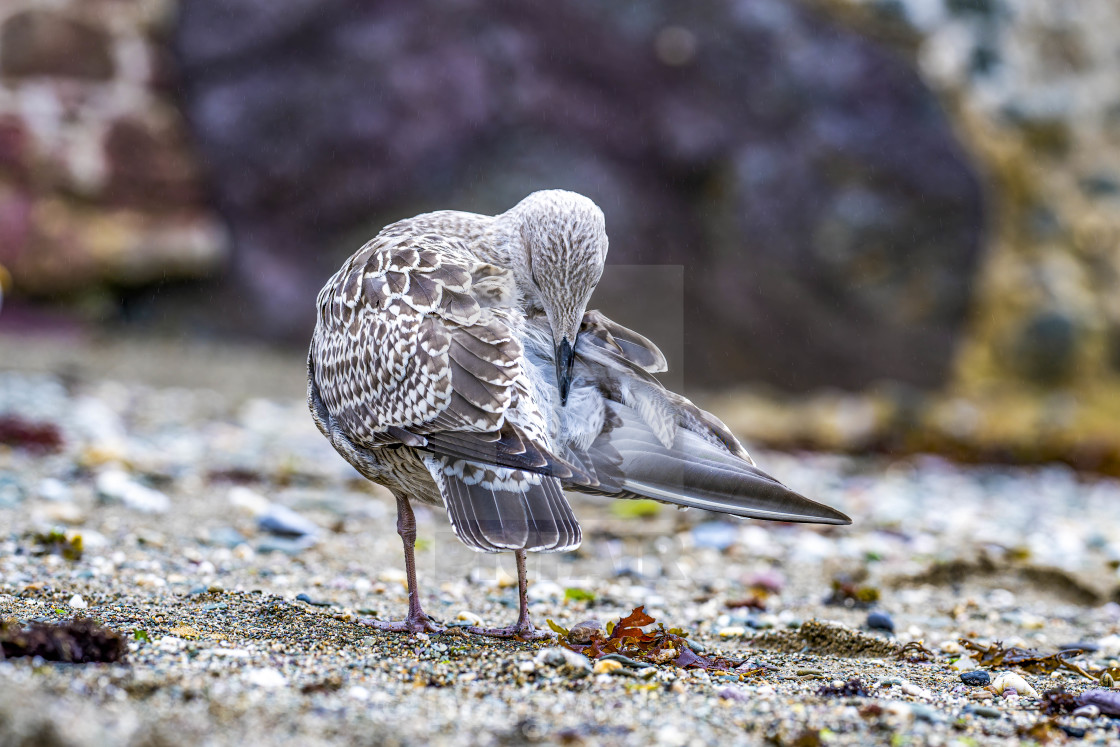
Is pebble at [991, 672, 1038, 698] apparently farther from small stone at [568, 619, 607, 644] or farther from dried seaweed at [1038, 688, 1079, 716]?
small stone at [568, 619, 607, 644]

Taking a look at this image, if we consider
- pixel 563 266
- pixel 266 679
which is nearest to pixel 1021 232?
pixel 563 266

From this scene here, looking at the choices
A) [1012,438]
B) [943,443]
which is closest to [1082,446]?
[1012,438]

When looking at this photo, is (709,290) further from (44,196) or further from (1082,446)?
(44,196)

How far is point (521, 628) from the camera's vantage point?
4457 millimetres

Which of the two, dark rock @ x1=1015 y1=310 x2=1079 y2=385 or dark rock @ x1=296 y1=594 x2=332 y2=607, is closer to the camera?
dark rock @ x1=296 y1=594 x2=332 y2=607

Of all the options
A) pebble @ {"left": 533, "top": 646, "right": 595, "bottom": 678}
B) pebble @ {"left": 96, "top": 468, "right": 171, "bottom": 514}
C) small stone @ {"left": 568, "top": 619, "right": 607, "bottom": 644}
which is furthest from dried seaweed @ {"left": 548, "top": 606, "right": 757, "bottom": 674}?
pebble @ {"left": 96, "top": 468, "right": 171, "bottom": 514}

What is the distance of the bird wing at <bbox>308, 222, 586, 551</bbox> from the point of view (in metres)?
3.85

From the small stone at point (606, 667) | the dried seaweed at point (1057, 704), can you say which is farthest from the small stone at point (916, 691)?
the small stone at point (606, 667)

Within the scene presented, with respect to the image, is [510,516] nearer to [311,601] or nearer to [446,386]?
[446,386]

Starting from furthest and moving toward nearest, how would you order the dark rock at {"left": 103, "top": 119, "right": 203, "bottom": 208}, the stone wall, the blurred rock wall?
the dark rock at {"left": 103, "top": 119, "right": 203, "bottom": 208} → the blurred rock wall → the stone wall

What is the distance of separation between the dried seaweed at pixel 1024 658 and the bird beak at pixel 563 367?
179 cm

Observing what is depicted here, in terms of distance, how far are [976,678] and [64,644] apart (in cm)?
286

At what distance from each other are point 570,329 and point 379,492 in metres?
3.28

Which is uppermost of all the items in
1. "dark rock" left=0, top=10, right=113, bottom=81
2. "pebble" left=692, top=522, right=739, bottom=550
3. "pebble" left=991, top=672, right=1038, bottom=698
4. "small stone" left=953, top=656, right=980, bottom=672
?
"dark rock" left=0, top=10, right=113, bottom=81
